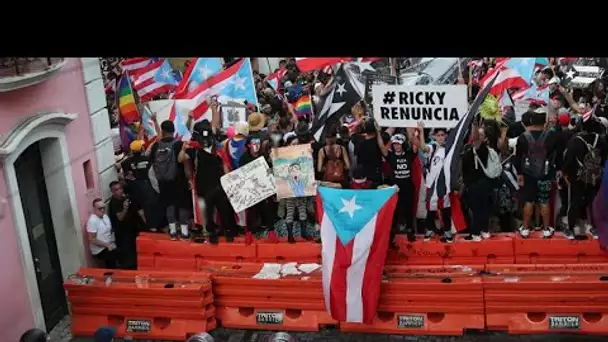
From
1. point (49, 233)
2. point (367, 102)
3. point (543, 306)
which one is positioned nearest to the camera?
point (543, 306)

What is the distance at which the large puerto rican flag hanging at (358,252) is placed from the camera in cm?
857

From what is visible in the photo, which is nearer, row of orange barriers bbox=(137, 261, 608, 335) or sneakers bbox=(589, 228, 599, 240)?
row of orange barriers bbox=(137, 261, 608, 335)

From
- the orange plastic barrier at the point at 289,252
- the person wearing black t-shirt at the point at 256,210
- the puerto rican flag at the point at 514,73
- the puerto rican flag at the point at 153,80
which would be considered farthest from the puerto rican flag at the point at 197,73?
the puerto rican flag at the point at 514,73

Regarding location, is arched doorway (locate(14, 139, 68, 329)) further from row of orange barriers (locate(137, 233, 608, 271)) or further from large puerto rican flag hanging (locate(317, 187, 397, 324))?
large puerto rican flag hanging (locate(317, 187, 397, 324))

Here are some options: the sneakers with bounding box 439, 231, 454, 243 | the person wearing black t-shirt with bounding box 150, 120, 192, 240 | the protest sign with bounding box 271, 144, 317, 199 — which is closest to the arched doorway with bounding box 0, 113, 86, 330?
the person wearing black t-shirt with bounding box 150, 120, 192, 240

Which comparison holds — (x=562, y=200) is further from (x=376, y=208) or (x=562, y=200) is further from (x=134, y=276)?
(x=134, y=276)

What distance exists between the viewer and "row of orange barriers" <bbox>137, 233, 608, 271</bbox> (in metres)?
9.17

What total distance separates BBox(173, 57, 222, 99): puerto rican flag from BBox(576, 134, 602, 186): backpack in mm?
4939

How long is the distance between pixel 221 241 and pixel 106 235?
157cm

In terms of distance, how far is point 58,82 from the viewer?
952 centimetres

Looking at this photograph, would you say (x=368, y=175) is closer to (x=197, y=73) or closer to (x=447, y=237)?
(x=447, y=237)

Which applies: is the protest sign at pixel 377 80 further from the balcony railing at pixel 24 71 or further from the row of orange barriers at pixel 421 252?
the balcony railing at pixel 24 71

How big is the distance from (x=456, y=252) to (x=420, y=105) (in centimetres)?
204
